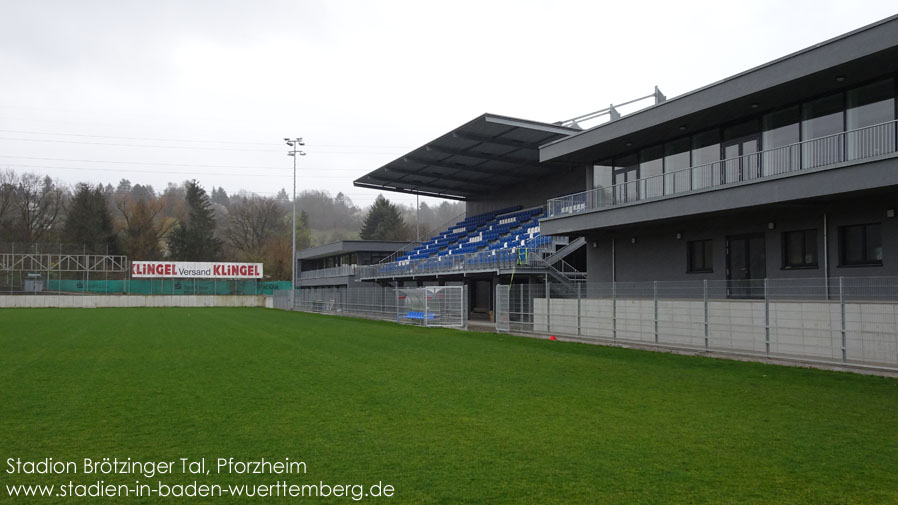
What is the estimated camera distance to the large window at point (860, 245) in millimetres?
16734

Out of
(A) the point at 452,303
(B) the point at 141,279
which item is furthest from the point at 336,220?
(A) the point at 452,303

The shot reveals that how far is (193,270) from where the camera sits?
64.4m

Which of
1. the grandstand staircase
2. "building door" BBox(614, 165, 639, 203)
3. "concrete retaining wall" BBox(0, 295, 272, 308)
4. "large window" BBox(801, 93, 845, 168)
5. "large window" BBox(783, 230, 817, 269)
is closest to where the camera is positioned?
"large window" BBox(801, 93, 845, 168)

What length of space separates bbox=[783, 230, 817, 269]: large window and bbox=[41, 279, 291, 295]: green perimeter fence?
161 feet

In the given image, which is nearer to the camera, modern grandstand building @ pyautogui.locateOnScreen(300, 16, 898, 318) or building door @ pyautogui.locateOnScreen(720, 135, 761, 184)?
modern grandstand building @ pyautogui.locateOnScreen(300, 16, 898, 318)

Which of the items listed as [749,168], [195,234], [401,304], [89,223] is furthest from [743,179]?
[195,234]

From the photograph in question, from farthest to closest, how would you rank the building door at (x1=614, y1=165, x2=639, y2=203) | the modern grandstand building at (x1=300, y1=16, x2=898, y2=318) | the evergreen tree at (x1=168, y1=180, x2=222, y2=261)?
the evergreen tree at (x1=168, y1=180, x2=222, y2=261) < the building door at (x1=614, y1=165, x2=639, y2=203) < the modern grandstand building at (x1=300, y1=16, x2=898, y2=318)

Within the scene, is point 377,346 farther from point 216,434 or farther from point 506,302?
point 216,434

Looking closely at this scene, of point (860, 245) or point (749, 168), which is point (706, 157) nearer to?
point (749, 168)

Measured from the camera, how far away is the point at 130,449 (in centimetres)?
691

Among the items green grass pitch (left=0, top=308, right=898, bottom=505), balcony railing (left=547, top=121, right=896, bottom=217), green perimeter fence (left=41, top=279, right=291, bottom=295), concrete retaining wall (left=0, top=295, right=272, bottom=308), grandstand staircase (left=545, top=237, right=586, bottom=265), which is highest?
balcony railing (left=547, top=121, right=896, bottom=217)

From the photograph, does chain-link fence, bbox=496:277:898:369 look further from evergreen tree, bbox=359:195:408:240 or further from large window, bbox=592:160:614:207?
→ evergreen tree, bbox=359:195:408:240

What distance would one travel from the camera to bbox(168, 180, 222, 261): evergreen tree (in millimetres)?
83250
